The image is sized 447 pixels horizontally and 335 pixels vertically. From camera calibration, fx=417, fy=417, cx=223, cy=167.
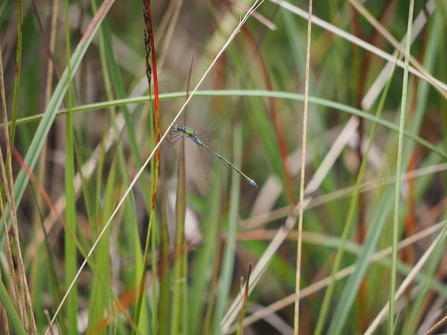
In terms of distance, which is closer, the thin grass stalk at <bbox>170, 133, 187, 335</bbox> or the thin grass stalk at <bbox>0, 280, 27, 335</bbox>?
the thin grass stalk at <bbox>0, 280, 27, 335</bbox>

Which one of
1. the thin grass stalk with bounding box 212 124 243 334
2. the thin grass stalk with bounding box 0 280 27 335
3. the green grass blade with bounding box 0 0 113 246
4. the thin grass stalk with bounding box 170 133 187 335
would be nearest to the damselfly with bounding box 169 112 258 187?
the thin grass stalk with bounding box 212 124 243 334

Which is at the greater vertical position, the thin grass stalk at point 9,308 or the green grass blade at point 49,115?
the green grass blade at point 49,115

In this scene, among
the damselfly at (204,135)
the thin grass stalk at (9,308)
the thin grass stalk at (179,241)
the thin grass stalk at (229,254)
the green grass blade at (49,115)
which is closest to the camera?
the thin grass stalk at (9,308)

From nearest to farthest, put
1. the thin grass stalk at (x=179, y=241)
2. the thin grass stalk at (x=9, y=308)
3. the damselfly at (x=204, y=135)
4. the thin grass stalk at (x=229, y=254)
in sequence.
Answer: the thin grass stalk at (x=9, y=308) → the thin grass stalk at (x=179, y=241) → the thin grass stalk at (x=229, y=254) → the damselfly at (x=204, y=135)

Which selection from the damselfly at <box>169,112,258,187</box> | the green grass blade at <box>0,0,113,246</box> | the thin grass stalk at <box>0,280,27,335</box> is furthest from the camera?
the damselfly at <box>169,112,258,187</box>

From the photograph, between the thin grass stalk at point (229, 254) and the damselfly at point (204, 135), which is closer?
the thin grass stalk at point (229, 254)

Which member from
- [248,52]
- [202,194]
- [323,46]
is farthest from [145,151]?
[323,46]

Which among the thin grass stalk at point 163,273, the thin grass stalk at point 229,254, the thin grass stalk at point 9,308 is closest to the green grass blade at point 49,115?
the thin grass stalk at point 9,308

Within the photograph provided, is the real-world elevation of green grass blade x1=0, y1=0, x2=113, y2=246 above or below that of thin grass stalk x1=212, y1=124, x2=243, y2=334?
above

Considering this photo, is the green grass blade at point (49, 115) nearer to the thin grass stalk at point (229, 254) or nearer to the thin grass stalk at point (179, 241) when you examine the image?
the thin grass stalk at point (179, 241)

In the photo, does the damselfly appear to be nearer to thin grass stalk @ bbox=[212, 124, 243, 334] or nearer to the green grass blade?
thin grass stalk @ bbox=[212, 124, 243, 334]

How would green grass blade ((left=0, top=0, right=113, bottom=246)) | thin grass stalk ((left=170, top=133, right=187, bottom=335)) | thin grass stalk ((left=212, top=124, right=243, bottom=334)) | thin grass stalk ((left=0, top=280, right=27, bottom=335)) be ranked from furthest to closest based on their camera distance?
thin grass stalk ((left=212, top=124, right=243, bottom=334)), thin grass stalk ((left=170, top=133, right=187, bottom=335)), green grass blade ((left=0, top=0, right=113, bottom=246)), thin grass stalk ((left=0, top=280, right=27, bottom=335))
